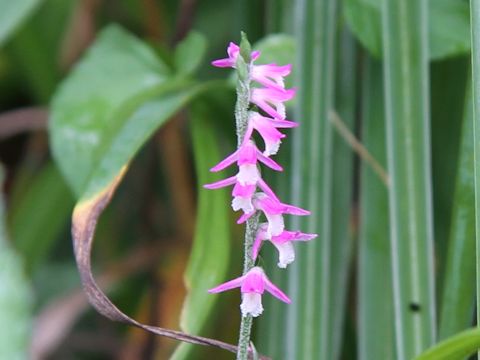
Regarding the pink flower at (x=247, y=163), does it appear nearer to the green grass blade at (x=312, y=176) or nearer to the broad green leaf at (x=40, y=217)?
the green grass blade at (x=312, y=176)

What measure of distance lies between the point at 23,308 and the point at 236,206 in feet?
0.81

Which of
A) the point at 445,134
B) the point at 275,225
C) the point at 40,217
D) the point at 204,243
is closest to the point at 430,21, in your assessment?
the point at 445,134

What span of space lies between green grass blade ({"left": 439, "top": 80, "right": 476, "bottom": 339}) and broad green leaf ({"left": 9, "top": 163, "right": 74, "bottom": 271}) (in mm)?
593

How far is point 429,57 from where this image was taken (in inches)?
26.6

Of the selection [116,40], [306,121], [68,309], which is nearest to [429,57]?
[306,121]

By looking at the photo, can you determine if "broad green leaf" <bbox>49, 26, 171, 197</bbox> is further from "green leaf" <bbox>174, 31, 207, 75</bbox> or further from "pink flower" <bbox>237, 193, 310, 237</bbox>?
"pink flower" <bbox>237, 193, 310, 237</bbox>

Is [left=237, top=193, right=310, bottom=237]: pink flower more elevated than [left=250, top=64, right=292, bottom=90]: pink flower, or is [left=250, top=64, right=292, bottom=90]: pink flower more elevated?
[left=250, top=64, right=292, bottom=90]: pink flower

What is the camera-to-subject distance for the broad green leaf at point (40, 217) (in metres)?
1.08

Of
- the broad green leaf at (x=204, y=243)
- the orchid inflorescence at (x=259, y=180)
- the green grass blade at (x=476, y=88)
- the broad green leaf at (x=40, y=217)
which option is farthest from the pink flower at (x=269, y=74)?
the broad green leaf at (x=40, y=217)

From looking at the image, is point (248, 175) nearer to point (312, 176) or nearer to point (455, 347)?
point (455, 347)

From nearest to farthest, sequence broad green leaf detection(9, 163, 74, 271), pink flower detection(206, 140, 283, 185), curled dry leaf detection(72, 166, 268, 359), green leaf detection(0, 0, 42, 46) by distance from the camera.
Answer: pink flower detection(206, 140, 283, 185) < curled dry leaf detection(72, 166, 268, 359) < green leaf detection(0, 0, 42, 46) < broad green leaf detection(9, 163, 74, 271)

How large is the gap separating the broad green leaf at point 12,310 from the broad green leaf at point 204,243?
4.0 inches

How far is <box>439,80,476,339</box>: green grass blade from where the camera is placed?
2.00 ft

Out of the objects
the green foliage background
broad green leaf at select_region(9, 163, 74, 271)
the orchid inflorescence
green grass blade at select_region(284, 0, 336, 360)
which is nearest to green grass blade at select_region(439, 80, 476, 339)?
the green foliage background
